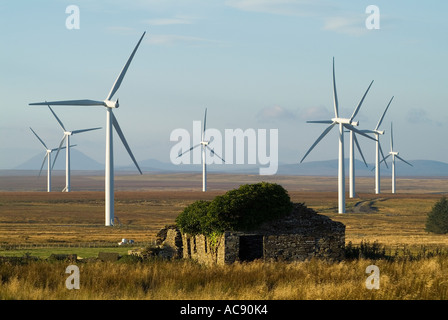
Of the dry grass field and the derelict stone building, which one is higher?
the derelict stone building

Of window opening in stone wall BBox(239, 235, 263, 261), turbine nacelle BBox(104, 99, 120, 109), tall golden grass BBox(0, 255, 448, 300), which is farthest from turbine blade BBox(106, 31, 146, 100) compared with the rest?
tall golden grass BBox(0, 255, 448, 300)

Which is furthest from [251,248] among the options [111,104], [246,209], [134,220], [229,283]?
[134,220]

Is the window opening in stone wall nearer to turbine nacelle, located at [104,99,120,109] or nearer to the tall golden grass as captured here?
the tall golden grass

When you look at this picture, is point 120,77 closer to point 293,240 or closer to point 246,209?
point 246,209

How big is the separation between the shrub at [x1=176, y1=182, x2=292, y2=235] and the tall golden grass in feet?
15.6

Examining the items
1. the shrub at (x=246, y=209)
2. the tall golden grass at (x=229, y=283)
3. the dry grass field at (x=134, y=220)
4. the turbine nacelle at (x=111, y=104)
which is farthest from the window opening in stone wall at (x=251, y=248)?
the turbine nacelle at (x=111, y=104)

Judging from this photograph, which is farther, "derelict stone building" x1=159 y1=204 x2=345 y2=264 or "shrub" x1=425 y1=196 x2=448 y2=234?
"shrub" x1=425 y1=196 x2=448 y2=234

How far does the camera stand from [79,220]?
105 metres

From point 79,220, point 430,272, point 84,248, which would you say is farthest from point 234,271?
point 79,220

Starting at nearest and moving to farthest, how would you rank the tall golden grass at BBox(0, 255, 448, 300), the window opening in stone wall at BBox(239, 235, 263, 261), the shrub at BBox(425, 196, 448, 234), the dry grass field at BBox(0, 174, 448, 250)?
1. the tall golden grass at BBox(0, 255, 448, 300)
2. the window opening in stone wall at BBox(239, 235, 263, 261)
3. the dry grass field at BBox(0, 174, 448, 250)
4. the shrub at BBox(425, 196, 448, 234)

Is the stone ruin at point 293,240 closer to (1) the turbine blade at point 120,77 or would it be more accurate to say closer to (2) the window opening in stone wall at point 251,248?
(2) the window opening in stone wall at point 251,248

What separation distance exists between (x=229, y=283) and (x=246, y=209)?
31.5ft

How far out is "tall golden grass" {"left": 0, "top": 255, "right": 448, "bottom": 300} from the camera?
2125 cm

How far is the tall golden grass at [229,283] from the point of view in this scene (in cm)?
2125
